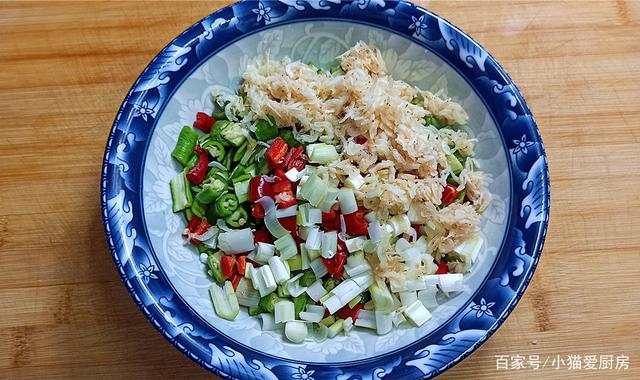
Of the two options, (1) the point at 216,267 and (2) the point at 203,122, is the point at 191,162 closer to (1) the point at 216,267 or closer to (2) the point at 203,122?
(2) the point at 203,122

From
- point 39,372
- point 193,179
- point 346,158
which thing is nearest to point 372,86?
point 346,158

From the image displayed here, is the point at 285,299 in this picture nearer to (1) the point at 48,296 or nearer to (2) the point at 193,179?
(2) the point at 193,179

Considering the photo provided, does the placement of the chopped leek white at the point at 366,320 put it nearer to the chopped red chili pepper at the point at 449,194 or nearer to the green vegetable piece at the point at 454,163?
the chopped red chili pepper at the point at 449,194

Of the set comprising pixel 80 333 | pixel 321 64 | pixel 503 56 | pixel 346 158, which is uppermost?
pixel 503 56

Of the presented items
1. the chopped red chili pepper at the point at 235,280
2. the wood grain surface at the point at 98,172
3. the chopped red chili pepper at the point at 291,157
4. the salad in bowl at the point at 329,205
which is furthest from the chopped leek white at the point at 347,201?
the wood grain surface at the point at 98,172

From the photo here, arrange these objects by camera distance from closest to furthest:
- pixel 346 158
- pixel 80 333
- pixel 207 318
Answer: pixel 207 318 → pixel 346 158 → pixel 80 333

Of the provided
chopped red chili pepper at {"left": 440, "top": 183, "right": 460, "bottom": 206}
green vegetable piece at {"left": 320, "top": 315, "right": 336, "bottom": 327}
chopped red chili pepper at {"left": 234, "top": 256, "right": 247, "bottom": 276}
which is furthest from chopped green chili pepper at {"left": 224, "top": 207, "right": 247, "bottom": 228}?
chopped red chili pepper at {"left": 440, "top": 183, "right": 460, "bottom": 206}
